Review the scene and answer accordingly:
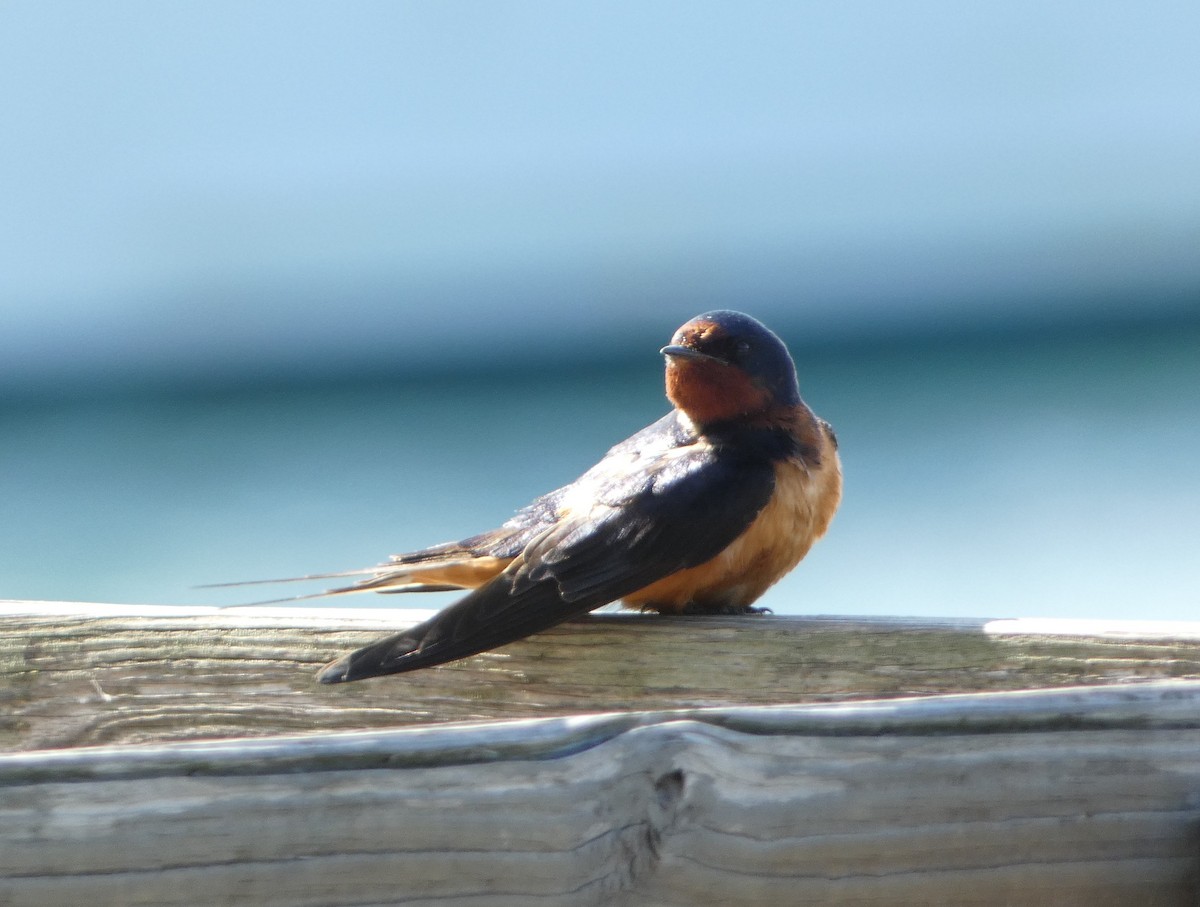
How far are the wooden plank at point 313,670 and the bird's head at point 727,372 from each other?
3.56ft

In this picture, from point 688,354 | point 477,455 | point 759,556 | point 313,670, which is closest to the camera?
point 313,670

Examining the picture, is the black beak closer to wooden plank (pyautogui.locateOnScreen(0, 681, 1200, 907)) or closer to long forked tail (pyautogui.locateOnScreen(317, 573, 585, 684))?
long forked tail (pyautogui.locateOnScreen(317, 573, 585, 684))

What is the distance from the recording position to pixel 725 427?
10.3ft

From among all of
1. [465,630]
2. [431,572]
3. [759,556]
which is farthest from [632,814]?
[431,572]

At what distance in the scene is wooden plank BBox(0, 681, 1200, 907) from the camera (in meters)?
1.18

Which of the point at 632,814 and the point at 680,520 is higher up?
the point at 680,520

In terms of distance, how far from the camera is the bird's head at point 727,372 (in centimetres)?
316

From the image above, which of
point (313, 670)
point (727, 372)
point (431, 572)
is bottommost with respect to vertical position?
point (313, 670)

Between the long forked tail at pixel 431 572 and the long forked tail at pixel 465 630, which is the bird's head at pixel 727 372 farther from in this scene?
the long forked tail at pixel 465 630

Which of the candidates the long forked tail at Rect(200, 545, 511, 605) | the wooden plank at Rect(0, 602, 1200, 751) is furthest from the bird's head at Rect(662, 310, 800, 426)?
the wooden plank at Rect(0, 602, 1200, 751)

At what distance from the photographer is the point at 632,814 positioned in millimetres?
1216

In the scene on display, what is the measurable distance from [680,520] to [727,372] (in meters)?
0.62

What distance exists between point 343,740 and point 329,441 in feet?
28.8

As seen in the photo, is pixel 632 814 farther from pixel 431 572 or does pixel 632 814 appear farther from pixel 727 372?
pixel 727 372
